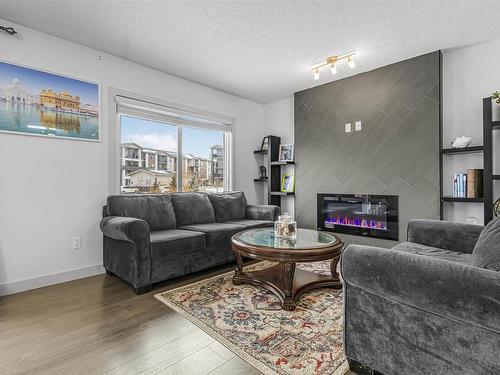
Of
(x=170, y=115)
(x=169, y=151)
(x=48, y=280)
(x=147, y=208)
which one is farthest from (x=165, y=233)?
(x=170, y=115)

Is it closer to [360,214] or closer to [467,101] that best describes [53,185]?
[360,214]

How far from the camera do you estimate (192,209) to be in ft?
11.3

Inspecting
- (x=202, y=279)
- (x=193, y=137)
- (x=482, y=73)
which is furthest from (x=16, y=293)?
(x=482, y=73)

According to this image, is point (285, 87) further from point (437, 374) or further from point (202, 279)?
point (437, 374)

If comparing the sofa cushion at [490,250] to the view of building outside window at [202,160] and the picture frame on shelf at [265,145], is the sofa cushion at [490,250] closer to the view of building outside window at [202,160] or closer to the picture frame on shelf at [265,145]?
the view of building outside window at [202,160]

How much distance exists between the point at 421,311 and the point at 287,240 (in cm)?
131

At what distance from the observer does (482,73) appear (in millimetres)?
2895

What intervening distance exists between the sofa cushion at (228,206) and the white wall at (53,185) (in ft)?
4.58

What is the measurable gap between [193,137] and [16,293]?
108 inches

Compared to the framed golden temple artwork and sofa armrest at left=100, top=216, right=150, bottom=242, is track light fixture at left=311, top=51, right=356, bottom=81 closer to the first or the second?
the framed golden temple artwork

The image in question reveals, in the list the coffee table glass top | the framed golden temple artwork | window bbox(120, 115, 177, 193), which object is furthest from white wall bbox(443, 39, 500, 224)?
the framed golden temple artwork

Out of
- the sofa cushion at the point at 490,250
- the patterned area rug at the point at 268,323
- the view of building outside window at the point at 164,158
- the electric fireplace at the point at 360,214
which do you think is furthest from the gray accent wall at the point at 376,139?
the sofa cushion at the point at 490,250

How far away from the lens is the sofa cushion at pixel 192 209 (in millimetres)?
3354

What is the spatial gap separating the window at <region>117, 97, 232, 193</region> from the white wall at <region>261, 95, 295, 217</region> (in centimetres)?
96
